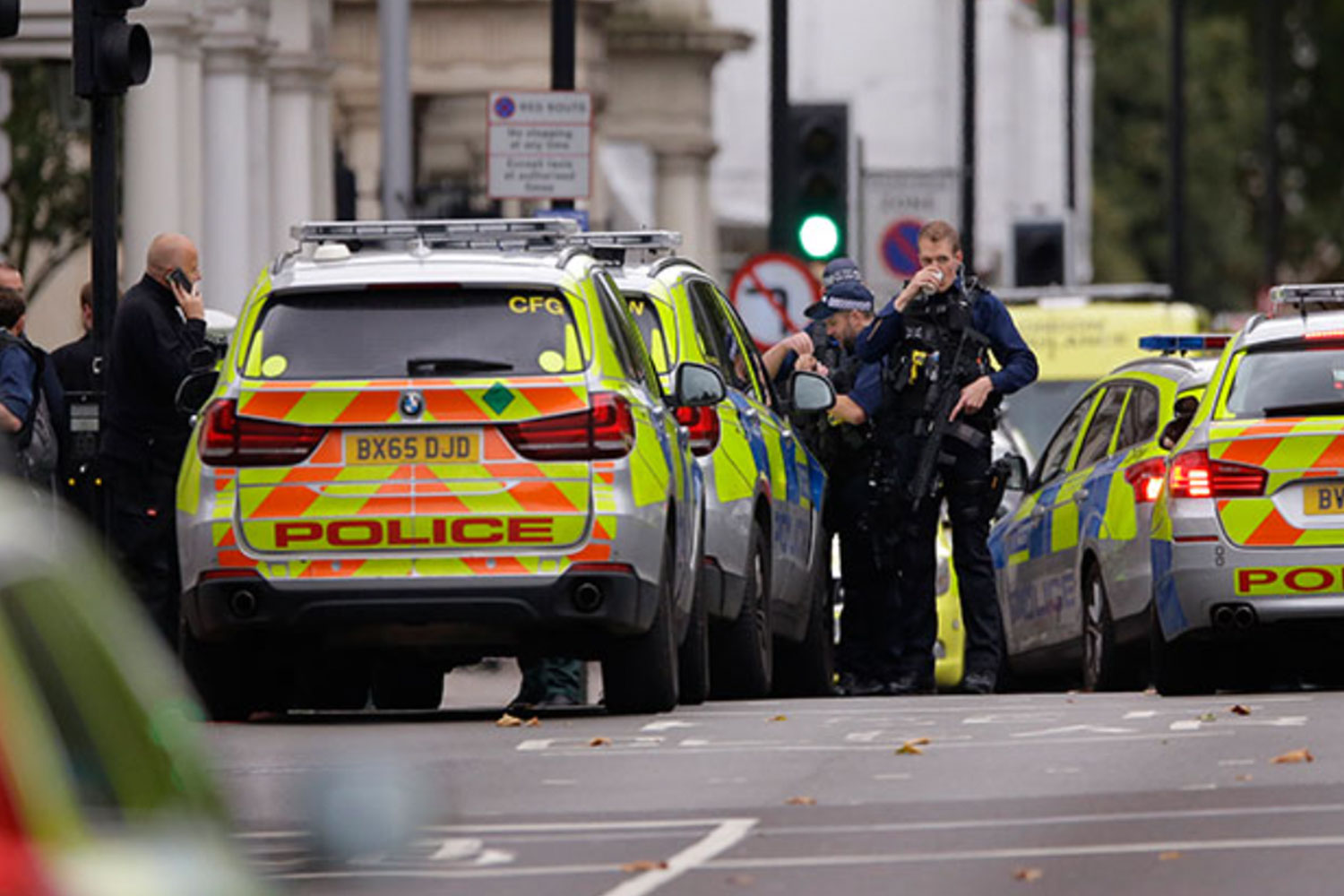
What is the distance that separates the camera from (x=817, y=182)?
28.7 metres

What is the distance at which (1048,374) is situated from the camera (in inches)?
1323

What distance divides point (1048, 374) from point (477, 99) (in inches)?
976

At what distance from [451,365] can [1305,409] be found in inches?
147

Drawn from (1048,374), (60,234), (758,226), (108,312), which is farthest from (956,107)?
(108,312)

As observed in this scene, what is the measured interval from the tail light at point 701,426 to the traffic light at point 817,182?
12.2 metres

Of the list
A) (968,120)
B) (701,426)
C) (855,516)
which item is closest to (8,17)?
(701,426)

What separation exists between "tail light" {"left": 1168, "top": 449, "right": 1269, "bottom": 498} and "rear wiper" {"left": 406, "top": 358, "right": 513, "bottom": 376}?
320 centimetres

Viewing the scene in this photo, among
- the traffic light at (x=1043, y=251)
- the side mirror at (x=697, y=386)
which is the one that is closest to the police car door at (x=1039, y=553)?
the side mirror at (x=697, y=386)

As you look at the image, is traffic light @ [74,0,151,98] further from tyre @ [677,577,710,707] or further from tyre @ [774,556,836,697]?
tyre @ [774,556,836,697]

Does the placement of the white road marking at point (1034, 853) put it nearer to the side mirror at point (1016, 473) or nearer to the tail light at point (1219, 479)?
the tail light at point (1219, 479)

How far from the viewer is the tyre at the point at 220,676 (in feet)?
47.7

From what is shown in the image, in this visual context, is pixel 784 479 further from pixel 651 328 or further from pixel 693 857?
pixel 693 857

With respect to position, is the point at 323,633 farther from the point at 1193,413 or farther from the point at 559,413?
the point at 1193,413

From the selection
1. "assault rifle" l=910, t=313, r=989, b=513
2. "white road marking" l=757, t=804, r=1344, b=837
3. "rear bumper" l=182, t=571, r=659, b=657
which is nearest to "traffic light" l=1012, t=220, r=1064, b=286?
"assault rifle" l=910, t=313, r=989, b=513
